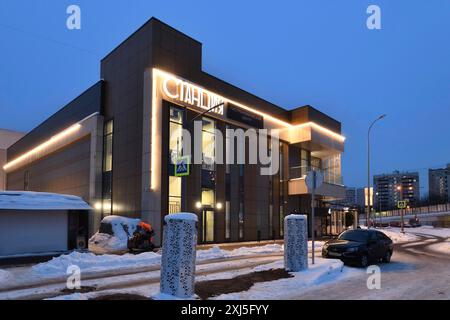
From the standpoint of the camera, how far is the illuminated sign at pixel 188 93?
1070 inches

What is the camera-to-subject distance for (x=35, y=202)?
18.5 m

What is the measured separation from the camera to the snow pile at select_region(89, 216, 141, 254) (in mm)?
22953

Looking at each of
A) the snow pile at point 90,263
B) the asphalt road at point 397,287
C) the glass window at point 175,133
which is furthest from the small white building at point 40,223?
the asphalt road at point 397,287

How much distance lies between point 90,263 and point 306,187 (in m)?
27.0

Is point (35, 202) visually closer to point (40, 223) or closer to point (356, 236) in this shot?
point (40, 223)

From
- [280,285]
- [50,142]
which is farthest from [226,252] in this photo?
[50,142]

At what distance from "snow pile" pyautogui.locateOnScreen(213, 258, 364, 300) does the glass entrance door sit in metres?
15.0

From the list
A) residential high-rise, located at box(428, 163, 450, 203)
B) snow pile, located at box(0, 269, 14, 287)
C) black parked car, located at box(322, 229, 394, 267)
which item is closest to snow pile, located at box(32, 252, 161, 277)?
snow pile, located at box(0, 269, 14, 287)

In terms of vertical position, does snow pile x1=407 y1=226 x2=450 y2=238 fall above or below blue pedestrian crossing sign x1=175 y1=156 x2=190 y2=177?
below

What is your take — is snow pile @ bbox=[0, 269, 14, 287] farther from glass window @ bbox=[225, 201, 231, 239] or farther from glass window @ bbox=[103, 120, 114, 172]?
glass window @ bbox=[225, 201, 231, 239]

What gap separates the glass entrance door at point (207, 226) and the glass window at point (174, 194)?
2.80m

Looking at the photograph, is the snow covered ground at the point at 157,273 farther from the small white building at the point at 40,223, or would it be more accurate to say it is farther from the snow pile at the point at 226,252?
the small white building at the point at 40,223
